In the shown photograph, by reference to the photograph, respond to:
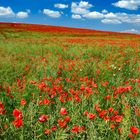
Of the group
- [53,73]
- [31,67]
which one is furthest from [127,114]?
[31,67]

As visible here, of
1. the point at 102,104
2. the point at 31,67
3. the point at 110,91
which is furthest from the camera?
the point at 31,67

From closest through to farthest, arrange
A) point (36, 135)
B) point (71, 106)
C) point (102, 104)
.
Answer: point (36, 135), point (71, 106), point (102, 104)

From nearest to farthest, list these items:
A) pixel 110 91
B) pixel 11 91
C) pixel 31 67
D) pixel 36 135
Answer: pixel 36 135, pixel 11 91, pixel 110 91, pixel 31 67

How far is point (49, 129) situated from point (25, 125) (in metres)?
0.28

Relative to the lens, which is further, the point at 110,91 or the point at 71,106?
the point at 110,91

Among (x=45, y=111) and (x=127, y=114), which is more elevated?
(x=127, y=114)

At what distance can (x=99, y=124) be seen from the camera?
3.75 meters

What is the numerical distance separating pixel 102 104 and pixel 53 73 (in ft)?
8.14

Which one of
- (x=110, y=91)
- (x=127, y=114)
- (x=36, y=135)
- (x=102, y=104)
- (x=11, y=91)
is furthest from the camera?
(x=110, y=91)

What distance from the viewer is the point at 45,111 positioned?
4508 mm

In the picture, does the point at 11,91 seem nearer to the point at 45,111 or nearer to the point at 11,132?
the point at 45,111

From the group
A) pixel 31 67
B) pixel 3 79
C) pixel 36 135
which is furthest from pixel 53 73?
pixel 36 135

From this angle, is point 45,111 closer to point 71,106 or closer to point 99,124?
point 71,106

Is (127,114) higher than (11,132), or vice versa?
(127,114)
